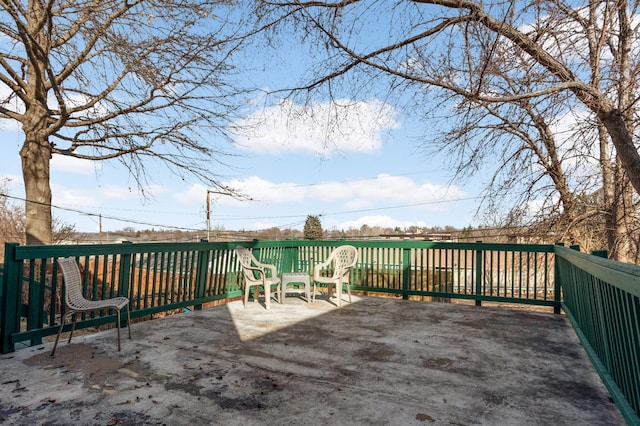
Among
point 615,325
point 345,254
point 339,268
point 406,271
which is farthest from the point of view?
point 406,271

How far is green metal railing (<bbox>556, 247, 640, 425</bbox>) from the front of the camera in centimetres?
191

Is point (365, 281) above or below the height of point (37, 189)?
below

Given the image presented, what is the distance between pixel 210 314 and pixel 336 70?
3.91 meters

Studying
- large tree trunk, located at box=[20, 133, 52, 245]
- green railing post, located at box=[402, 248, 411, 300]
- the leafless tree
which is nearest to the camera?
the leafless tree

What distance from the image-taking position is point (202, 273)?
6199mm

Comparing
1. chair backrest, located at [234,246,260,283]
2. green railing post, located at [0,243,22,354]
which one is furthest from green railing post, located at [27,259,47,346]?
chair backrest, located at [234,246,260,283]

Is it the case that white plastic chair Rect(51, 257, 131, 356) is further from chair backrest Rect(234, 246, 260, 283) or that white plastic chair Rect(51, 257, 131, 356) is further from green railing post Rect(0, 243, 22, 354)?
chair backrest Rect(234, 246, 260, 283)

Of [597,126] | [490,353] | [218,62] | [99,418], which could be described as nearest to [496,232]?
[597,126]

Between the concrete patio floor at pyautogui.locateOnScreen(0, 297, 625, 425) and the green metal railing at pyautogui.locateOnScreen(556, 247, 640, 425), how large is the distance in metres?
0.22

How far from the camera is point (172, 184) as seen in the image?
409 inches

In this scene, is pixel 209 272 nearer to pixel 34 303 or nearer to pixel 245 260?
pixel 245 260

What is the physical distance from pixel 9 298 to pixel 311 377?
9.95 feet

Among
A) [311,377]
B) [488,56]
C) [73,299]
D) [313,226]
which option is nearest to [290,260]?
[73,299]

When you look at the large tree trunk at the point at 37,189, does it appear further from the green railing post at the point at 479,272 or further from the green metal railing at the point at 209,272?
the green railing post at the point at 479,272
